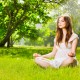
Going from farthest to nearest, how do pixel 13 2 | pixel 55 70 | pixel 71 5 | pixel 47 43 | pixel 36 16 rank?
pixel 71 5
pixel 47 43
pixel 36 16
pixel 13 2
pixel 55 70

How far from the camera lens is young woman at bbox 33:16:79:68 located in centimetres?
908

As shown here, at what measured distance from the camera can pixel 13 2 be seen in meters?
34.9

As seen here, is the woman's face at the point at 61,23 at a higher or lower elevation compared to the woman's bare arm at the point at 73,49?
higher

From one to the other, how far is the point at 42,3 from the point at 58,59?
2681 centimetres

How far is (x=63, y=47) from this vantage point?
30.8 feet

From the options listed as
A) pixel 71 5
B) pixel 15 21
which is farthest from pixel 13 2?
pixel 71 5

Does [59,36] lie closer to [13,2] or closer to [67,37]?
[67,37]

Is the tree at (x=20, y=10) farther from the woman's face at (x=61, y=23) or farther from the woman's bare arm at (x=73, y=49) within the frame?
the woman's bare arm at (x=73, y=49)

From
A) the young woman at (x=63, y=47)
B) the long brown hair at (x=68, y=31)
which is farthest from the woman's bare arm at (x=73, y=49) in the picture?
the long brown hair at (x=68, y=31)

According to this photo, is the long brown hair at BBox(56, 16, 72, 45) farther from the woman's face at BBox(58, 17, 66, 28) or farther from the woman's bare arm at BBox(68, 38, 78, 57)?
the woman's bare arm at BBox(68, 38, 78, 57)

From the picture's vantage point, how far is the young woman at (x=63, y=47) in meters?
9.08

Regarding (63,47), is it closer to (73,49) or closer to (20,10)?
(73,49)

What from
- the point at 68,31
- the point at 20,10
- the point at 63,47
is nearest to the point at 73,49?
the point at 63,47

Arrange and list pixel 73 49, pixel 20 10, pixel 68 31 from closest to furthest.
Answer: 1. pixel 73 49
2. pixel 68 31
3. pixel 20 10
